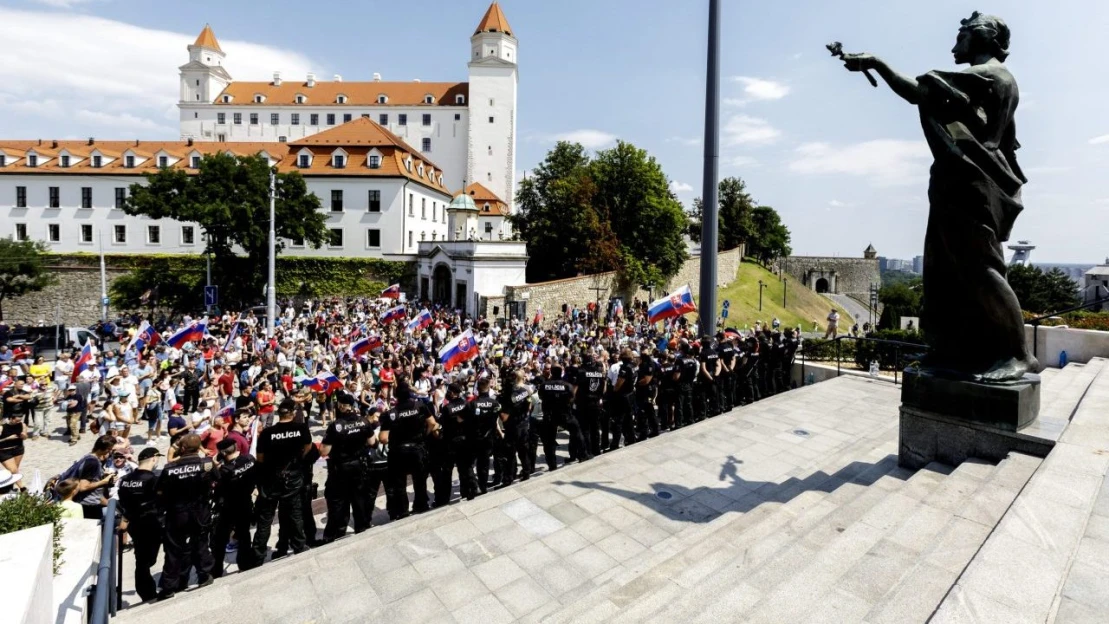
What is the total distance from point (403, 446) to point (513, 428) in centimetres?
166

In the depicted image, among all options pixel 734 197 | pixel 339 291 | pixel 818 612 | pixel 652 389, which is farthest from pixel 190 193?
pixel 734 197

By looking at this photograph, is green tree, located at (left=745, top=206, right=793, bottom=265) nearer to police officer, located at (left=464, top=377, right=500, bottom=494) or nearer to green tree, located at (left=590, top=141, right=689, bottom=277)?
Result: green tree, located at (left=590, top=141, right=689, bottom=277)

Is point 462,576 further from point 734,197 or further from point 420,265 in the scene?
point 734,197

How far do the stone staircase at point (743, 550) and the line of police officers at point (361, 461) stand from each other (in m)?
0.56

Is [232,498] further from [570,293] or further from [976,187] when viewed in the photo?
[570,293]

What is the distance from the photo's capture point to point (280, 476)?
20.5ft

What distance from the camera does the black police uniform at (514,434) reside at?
8.13m

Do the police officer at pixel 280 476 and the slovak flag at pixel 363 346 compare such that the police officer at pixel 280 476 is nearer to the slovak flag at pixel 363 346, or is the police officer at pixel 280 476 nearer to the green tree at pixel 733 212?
the slovak flag at pixel 363 346

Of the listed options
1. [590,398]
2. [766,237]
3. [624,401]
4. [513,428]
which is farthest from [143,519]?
[766,237]

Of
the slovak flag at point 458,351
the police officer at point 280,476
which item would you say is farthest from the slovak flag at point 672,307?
the police officer at point 280,476

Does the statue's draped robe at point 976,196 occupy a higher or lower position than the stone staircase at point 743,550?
higher

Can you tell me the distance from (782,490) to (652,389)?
328 centimetres

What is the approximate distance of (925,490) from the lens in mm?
5457

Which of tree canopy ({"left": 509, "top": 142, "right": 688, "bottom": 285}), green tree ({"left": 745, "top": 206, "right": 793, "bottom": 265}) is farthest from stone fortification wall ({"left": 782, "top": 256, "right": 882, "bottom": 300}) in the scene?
tree canopy ({"left": 509, "top": 142, "right": 688, "bottom": 285})
